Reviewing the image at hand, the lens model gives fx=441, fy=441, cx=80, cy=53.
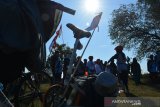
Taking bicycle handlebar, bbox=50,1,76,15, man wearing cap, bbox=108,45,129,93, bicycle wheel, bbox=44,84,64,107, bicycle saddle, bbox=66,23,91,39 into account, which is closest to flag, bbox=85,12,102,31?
bicycle saddle, bbox=66,23,91,39

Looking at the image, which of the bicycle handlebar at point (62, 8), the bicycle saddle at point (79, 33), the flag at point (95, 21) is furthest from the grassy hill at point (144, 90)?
the bicycle handlebar at point (62, 8)

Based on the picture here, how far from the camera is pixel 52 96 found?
7.62 meters

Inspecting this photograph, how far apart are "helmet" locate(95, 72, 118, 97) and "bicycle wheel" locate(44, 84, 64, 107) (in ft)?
5.73

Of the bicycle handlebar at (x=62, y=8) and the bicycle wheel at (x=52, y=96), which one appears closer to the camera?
Answer: the bicycle handlebar at (x=62, y=8)

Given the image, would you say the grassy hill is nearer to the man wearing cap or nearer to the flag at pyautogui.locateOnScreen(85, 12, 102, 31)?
the man wearing cap

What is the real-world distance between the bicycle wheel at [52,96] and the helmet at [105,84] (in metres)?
1.75

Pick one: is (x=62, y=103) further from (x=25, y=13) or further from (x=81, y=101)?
(x=25, y=13)

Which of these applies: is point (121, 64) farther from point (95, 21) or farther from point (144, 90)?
point (95, 21)

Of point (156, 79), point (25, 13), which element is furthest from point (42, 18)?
point (156, 79)

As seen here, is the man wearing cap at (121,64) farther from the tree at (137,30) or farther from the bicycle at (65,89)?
the tree at (137,30)

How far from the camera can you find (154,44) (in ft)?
165

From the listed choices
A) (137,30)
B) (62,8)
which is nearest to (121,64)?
(62,8)

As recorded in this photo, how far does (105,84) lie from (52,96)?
2.59m

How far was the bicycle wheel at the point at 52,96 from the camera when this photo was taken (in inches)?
281
